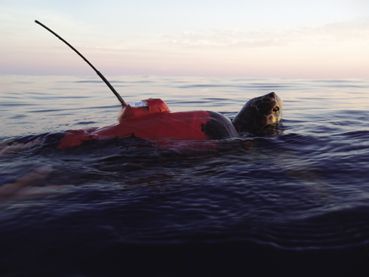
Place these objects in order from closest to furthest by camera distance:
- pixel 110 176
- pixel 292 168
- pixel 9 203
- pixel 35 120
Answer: pixel 9 203, pixel 110 176, pixel 292 168, pixel 35 120

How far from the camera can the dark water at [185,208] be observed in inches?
122

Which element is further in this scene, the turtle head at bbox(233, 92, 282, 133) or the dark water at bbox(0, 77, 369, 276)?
the turtle head at bbox(233, 92, 282, 133)

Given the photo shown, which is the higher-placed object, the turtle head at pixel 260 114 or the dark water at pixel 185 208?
the turtle head at pixel 260 114

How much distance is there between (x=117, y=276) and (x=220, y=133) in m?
4.09

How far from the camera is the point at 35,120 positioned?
38.1 ft

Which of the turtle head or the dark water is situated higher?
the turtle head

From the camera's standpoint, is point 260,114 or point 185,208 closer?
point 185,208

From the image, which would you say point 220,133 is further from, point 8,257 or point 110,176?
point 8,257

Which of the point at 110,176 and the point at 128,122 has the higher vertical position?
the point at 128,122

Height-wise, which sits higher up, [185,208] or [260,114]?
[260,114]

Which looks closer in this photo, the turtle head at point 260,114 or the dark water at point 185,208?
the dark water at point 185,208

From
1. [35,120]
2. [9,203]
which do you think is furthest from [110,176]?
[35,120]

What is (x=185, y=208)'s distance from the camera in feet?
13.5

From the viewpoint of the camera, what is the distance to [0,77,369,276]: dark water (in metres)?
3.11
